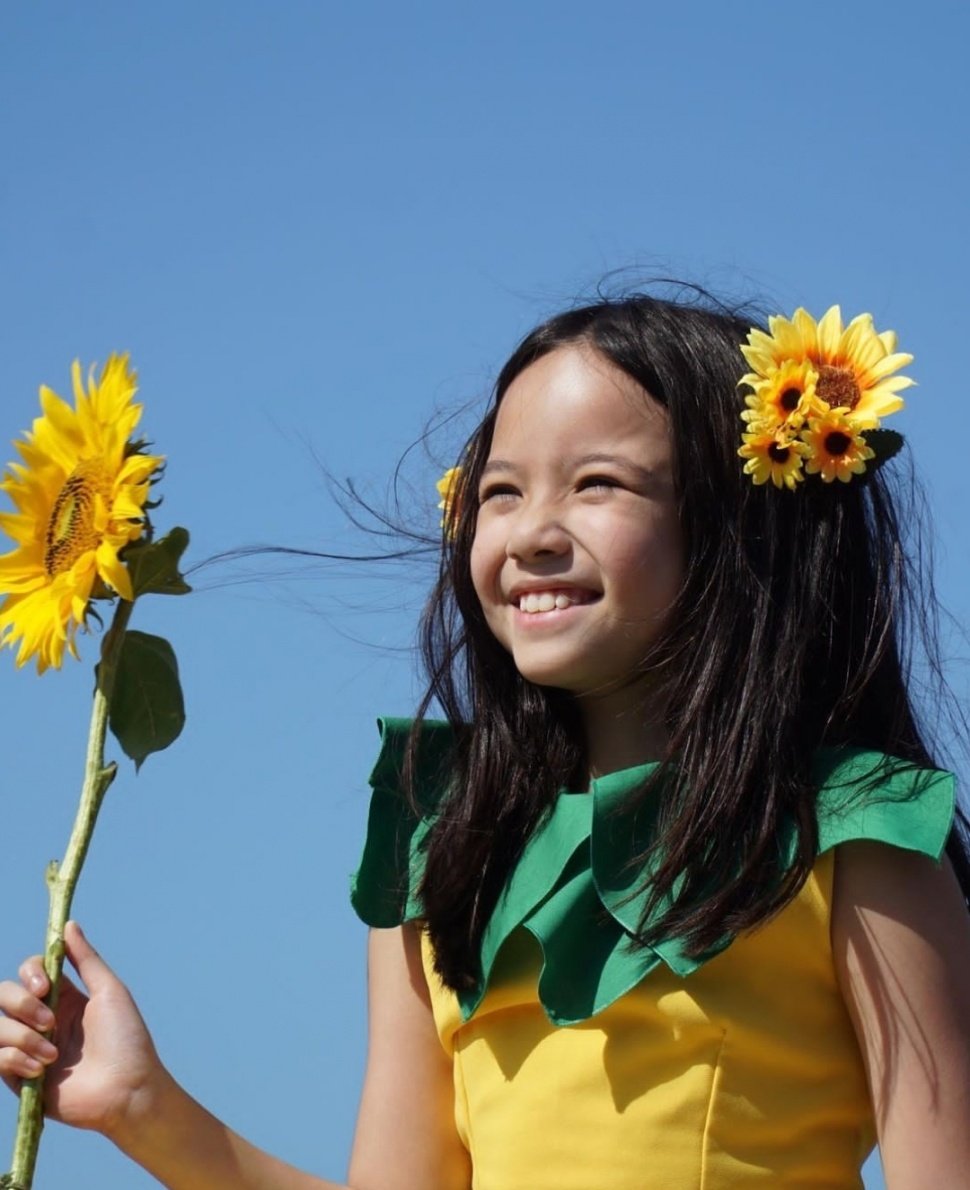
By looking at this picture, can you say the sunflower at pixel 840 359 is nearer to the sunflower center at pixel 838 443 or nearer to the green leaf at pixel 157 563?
the sunflower center at pixel 838 443

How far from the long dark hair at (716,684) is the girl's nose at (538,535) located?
217 mm

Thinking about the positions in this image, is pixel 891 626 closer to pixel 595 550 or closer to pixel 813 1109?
pixel 595 550

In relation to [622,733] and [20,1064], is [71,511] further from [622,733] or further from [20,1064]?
[622,733]

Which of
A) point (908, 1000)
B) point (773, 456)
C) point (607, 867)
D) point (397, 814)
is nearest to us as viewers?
point (908, 1000)

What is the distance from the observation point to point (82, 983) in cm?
293

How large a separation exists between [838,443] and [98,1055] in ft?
5.12

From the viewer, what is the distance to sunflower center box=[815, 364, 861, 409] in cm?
351

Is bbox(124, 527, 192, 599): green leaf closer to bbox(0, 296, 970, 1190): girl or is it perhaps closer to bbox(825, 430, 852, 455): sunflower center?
bbox(0, 296, 970, 1190): girl

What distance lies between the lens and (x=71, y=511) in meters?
2.75

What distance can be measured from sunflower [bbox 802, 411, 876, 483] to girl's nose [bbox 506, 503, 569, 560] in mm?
451

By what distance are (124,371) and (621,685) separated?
43.4 inches

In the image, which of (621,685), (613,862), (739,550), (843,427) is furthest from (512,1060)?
(843,427)

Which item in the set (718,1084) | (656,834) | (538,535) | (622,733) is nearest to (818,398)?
(538,535)

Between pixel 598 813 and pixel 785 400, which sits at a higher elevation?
pixel 785 400
